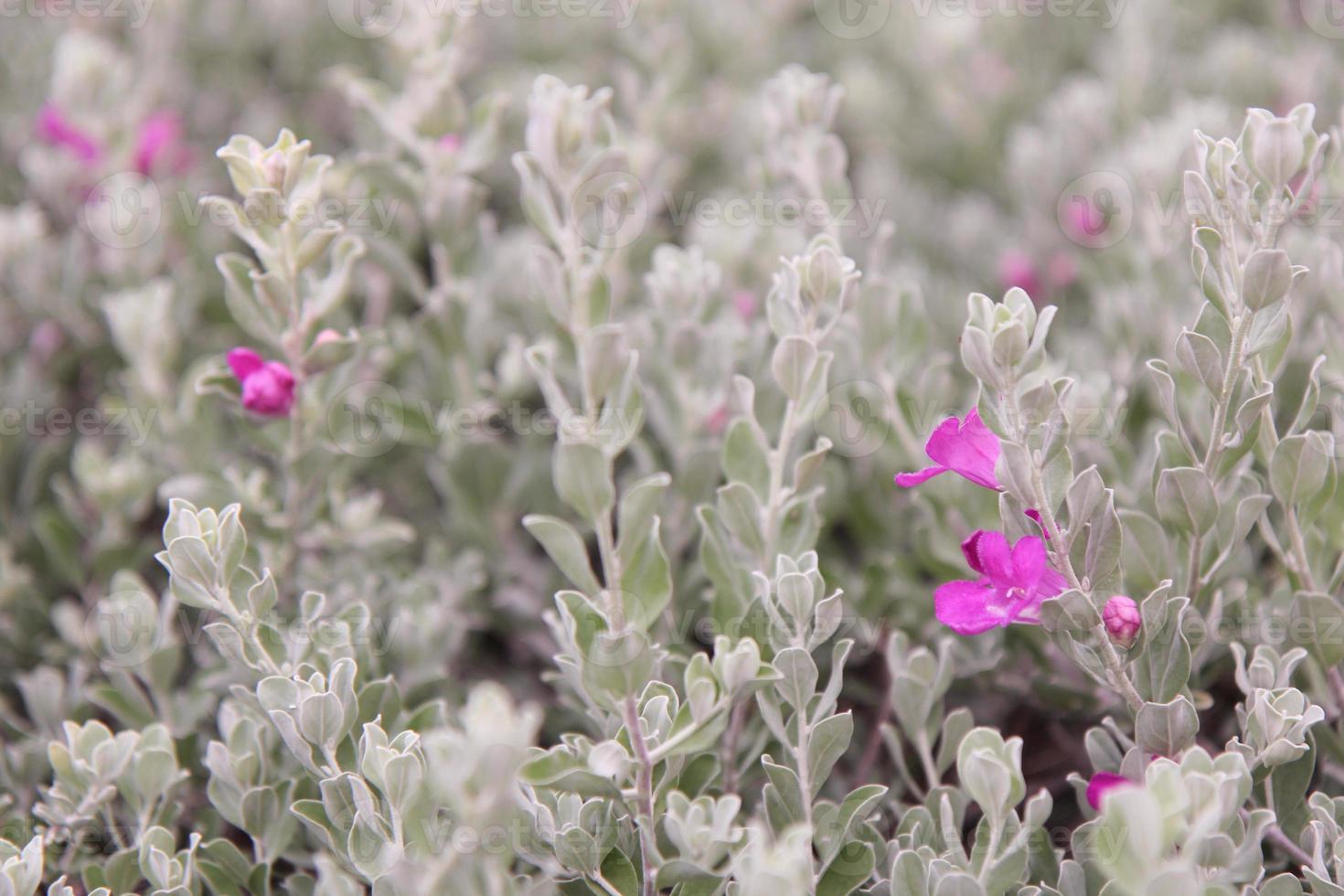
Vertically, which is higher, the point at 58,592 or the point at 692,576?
the point at 692,576

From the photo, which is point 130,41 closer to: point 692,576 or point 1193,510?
point 692,576

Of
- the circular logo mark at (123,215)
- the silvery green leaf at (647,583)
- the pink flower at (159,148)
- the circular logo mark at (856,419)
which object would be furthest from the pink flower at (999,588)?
the pink flower at (159,148)

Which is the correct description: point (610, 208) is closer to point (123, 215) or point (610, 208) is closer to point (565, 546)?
point (565, 546)

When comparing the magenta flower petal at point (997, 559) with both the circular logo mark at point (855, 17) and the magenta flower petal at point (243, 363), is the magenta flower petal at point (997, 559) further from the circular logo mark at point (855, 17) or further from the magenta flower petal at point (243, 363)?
the circular logo mark at point (855, 17)

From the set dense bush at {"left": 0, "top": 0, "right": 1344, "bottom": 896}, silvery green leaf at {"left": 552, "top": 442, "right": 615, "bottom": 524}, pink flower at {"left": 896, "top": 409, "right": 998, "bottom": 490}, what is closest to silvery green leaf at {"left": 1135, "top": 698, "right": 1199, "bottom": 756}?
dense bush at {"left": 0, "top": 0, "right": 1344, "bottom": 896}

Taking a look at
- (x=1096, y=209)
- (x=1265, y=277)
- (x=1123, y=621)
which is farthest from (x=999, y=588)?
(x=1096, y=209)

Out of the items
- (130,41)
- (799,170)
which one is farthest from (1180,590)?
(130,41)
